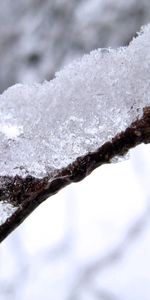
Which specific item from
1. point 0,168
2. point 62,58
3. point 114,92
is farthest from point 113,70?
point 62,58

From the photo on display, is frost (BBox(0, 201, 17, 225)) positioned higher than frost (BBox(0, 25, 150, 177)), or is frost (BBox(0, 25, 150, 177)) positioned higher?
frost (BBox(0, 25, 150, 177))

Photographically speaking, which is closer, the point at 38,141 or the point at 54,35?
the point at 38,141

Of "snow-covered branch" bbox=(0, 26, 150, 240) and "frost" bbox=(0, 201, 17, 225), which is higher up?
"snow-covered branch" bbox=(0, 26, 150, 240)

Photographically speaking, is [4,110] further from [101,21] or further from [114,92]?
[101,21]
